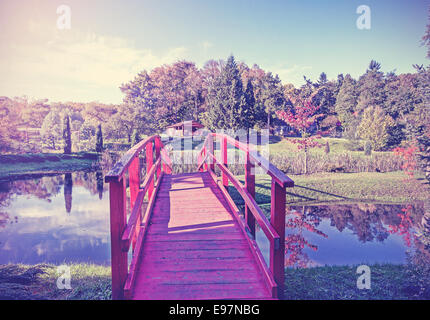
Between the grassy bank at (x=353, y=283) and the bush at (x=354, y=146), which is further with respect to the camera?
the bush at (x=354, y=146)

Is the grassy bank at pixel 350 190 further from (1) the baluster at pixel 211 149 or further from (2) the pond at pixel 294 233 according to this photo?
(1) the baluster at pixel 211 149

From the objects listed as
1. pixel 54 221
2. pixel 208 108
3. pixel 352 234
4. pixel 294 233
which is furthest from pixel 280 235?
Result: pixel 208 108

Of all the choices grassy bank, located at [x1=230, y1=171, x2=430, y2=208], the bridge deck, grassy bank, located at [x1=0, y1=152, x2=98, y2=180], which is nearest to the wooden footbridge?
the bridge deck

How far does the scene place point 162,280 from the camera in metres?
2.38

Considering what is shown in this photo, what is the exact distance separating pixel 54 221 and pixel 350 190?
1077cm

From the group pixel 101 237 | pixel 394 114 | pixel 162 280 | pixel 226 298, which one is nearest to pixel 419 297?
pixel 226 298

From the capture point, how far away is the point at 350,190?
10000 millimetres

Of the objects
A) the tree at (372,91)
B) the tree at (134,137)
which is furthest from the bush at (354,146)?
the tree at (134,137)

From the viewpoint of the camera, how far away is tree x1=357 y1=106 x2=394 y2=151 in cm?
1922

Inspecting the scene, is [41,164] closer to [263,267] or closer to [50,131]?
[50,131]

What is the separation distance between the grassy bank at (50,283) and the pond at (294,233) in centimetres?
70

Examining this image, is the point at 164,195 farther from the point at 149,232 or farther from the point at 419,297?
the point at 419,297

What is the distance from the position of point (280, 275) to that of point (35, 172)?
1828cm

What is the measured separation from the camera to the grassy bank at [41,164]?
15653mm
